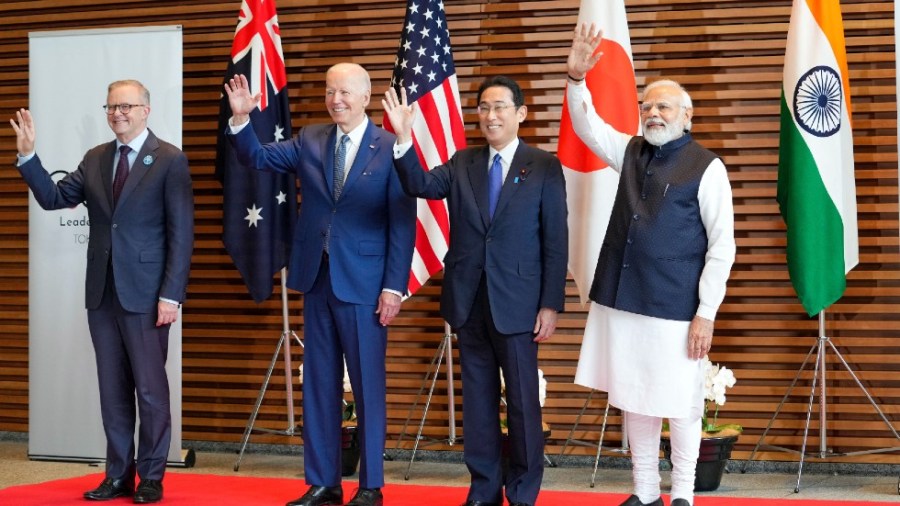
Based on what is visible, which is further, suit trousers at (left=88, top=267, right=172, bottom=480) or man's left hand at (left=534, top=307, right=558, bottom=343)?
suit trousers at (left=88, top=267, right=172, bottom=480)

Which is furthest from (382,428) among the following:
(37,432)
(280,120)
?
(37,432)

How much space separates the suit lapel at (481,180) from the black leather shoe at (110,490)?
188cm

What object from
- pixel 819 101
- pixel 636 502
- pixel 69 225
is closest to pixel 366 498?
pixel 636 502

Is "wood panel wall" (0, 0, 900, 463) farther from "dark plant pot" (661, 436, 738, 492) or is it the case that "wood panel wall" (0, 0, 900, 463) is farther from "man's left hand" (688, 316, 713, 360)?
"man's left hand" (688, 316, 713, 360)

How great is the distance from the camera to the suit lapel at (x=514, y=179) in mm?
4027

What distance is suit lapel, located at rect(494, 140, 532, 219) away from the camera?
4027mm

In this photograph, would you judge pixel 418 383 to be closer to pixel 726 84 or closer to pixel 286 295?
pixel 286 295

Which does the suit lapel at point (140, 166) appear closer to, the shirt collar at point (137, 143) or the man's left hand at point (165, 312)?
the shirt collar at point (137, 143)

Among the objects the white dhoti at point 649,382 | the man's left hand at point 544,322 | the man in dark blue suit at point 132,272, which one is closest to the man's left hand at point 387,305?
the man's left hand at point 544,322

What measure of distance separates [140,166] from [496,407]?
5.89 feet

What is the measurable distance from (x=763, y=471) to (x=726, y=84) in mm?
2022

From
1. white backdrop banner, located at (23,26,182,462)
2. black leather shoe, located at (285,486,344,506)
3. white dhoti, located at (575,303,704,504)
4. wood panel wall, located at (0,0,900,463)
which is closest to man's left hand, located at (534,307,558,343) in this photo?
white dhoti, located at (575,303,704,504)

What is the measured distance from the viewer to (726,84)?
Result: 5512mm

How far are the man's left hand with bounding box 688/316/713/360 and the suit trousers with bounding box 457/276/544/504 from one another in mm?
623
